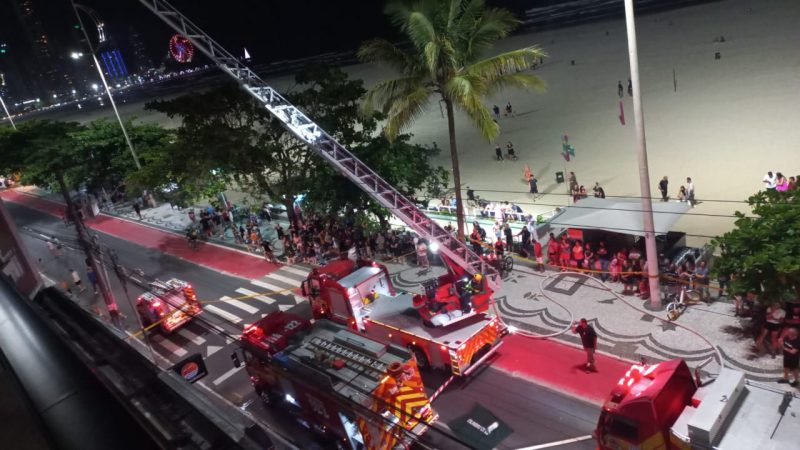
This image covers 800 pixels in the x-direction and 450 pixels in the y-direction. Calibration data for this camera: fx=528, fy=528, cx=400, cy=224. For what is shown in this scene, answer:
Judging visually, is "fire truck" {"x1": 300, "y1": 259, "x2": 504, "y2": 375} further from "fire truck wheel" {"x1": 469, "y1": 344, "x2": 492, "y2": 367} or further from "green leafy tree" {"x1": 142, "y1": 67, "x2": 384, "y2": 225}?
"green leafy tree" {"x1": 142, "y1": 67, "x2": 384, "y2": 225}

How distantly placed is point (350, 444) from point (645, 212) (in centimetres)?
1102

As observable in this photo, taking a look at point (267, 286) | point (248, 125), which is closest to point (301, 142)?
point (248, 125)

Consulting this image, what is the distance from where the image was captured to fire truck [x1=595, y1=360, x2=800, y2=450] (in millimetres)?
9141

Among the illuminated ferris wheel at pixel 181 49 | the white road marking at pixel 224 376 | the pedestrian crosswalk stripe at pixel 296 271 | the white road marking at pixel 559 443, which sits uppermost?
the illuminated ferris wheel at pixel 181 49

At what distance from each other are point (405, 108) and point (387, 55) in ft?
7.35

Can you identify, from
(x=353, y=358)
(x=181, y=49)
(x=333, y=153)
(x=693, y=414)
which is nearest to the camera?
(x=693, y=414)

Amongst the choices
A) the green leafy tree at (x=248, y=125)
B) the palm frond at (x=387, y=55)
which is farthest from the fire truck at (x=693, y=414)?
the green leafy tree at (x=248, y=125)

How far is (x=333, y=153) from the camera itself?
2019cm

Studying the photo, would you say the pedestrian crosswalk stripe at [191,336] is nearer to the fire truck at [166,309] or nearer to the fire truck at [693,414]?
the fire truck at [166,309]

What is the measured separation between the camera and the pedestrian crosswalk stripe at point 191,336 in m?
21.0

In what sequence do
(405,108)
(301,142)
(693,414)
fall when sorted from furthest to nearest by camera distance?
(301,142)
(405,108)
(693,414)

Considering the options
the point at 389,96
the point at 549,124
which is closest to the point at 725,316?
the point at 389,96

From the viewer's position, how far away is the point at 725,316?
16594 mm

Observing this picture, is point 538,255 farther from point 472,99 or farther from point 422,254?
point 472,99
